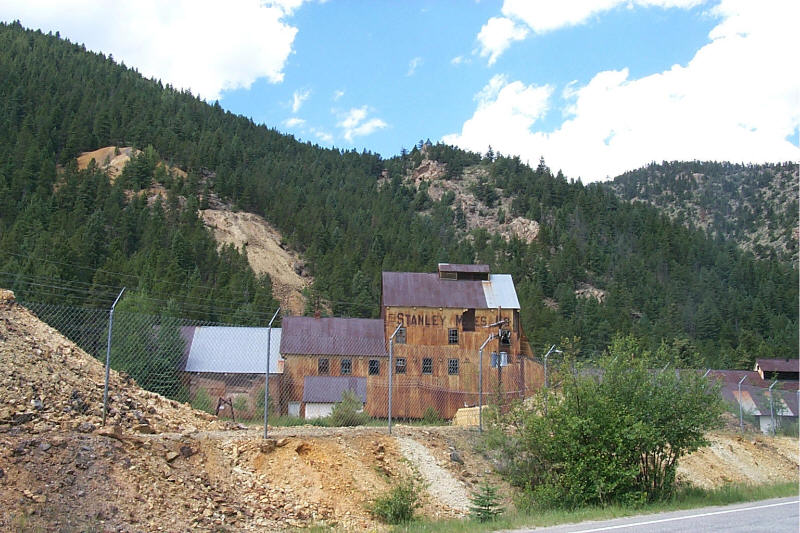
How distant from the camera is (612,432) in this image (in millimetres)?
13664

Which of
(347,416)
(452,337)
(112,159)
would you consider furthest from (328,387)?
(112,159)

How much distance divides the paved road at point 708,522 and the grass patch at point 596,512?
0.46 metres

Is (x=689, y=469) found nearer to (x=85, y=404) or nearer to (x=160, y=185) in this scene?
(x=85, y=404)

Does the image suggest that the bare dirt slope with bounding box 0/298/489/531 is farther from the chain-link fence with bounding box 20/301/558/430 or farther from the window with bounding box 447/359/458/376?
the window with bounding box 447/359/458/376

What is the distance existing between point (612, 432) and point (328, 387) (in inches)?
812

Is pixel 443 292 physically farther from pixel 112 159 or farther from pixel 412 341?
pixel 112 159

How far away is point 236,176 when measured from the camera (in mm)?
97875

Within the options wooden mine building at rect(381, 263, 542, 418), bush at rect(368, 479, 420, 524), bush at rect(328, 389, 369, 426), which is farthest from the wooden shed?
bush at rect(368, 479, 420, 524)

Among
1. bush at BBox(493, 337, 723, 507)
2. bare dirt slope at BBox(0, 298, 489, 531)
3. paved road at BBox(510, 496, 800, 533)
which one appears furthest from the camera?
bush at BBox(493, 337, 723, 507)

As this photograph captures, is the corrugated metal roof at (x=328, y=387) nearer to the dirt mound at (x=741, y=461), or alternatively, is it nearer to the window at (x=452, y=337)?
the window at (x=452, y=337)

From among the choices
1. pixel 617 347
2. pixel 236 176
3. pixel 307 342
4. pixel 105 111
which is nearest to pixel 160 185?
pixel 236 176

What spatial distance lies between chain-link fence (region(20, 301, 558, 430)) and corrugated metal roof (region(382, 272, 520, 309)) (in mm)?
2314

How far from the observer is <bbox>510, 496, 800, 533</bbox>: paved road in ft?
32.0

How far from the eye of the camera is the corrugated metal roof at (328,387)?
31.5m
